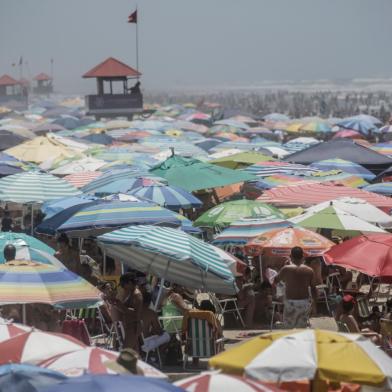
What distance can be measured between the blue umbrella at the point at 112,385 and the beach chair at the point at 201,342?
380cm

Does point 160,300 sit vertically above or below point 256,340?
below

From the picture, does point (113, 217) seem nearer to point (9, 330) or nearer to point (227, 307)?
point (227, 307)

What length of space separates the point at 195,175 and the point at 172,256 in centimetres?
638

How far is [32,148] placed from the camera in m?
21.7

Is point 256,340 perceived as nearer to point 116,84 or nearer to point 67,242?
point 67,242

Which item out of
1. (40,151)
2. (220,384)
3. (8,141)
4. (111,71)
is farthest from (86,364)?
(111,71)

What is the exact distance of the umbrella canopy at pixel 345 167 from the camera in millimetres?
17312

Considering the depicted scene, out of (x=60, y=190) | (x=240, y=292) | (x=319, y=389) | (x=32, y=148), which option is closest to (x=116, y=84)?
(x=32, y=148)

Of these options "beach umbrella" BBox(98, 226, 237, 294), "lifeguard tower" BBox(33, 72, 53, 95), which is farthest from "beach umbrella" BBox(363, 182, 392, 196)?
"lifeguard tower" BBox(33, 72, 53, 95)

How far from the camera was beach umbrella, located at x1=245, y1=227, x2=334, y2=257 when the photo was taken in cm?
1044

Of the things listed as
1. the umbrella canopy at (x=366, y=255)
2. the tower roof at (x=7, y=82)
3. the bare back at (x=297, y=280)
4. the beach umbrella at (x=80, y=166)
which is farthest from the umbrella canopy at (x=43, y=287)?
the tower roof at (x=7, y=82)

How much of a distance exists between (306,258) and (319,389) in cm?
528

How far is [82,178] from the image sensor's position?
16.1 meters

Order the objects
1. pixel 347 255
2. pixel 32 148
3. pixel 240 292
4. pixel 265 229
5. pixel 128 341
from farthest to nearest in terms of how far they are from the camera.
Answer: pixel 32 148, pixel 265 229, pixel 240 292, pixel 347 255, pixel 128 341
